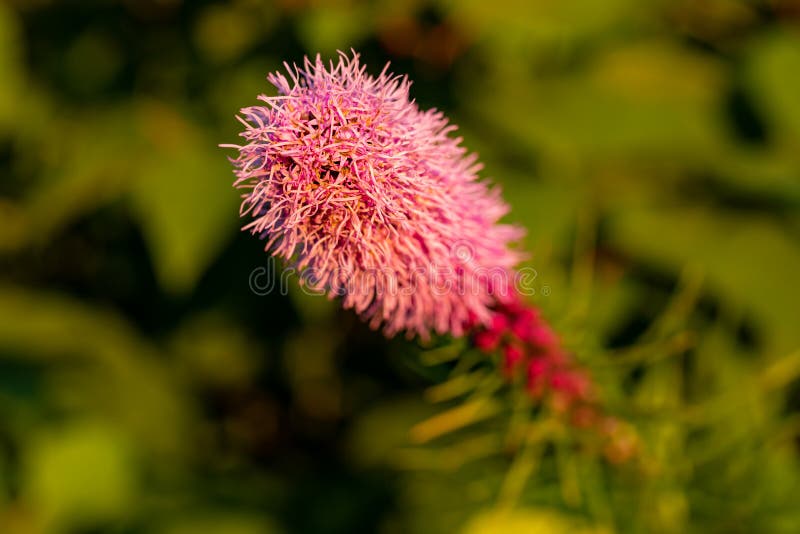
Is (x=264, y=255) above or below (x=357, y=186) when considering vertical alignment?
above

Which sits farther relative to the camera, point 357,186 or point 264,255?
point 264,255

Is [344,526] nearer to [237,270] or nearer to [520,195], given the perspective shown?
[237,270]

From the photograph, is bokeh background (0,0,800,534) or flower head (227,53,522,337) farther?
bokeh background (0,0,800,534)

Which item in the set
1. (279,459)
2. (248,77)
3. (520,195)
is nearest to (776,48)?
(520,195)

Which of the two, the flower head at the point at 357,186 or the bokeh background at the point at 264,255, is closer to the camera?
the flower head at the point at 357,186
